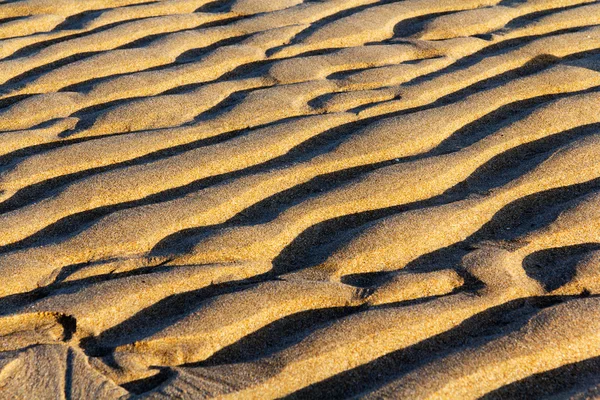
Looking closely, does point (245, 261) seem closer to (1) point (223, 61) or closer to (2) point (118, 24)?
(1) point (223, 61)

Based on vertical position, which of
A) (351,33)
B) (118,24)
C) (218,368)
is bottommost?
(218,368)

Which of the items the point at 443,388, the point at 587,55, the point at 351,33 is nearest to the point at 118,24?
the point at 351,33

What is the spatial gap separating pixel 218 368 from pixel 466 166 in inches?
42.0

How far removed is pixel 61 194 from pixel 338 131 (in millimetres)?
901

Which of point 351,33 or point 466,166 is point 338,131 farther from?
point 351,33

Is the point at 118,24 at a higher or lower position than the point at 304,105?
higher

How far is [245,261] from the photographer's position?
183 centimetres

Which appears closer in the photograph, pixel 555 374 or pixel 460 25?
pixel 555 374

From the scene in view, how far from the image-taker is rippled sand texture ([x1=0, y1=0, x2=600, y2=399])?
154cm

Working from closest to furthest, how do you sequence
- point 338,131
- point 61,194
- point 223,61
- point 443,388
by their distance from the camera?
point 443,388 < point 61,194 < point 338,131 < point 223,61

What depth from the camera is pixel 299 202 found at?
2.04 m

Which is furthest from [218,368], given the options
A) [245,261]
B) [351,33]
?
[351,33]

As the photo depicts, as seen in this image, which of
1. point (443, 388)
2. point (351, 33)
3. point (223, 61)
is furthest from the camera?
point (351, 33)

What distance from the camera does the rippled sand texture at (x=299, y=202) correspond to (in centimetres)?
154
